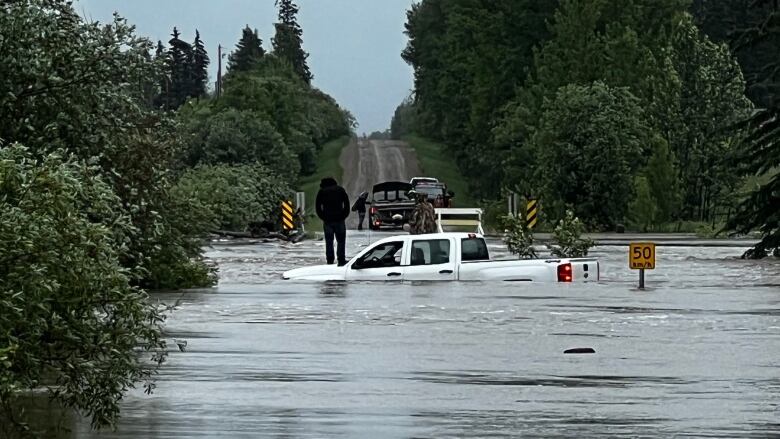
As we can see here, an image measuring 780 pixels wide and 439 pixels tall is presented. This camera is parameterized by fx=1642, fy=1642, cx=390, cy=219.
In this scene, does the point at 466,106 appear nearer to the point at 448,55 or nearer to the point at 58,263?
the point at 448,55

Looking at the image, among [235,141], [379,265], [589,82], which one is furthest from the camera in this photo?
[235,141]

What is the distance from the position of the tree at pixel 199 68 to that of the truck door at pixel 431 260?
150613 mm

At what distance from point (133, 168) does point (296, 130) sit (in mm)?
78538

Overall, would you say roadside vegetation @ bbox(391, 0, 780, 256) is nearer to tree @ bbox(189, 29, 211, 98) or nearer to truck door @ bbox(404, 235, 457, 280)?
truck door @ bbox(404, 235, 457, 280)

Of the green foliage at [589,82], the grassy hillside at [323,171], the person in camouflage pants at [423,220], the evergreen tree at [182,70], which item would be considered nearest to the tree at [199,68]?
the evergreen tree at [182,70]

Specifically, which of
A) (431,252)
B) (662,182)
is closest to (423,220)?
(431,252)

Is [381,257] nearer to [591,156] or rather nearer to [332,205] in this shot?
[332,205]

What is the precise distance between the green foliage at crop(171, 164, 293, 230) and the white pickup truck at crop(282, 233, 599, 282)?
52.9 ft

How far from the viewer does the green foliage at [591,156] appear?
6500 centimetres

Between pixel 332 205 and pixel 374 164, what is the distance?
86.8 meters

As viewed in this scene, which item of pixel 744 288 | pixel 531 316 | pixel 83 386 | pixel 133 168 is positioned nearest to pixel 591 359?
pixel 531 316

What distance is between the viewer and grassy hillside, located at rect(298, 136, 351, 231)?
87188 millimetres

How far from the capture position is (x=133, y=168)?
2120 centimetres

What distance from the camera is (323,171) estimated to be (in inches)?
4449
